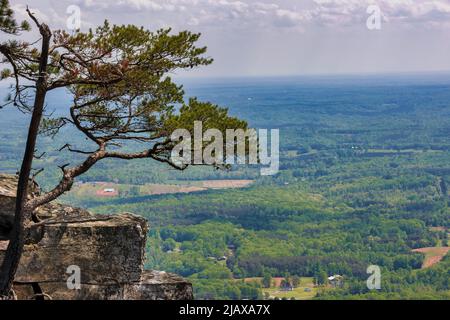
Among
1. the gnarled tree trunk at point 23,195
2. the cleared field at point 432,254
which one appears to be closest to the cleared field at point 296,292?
the cleared field at point 432,254

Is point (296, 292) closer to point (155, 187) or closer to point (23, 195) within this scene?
point (23, 195)

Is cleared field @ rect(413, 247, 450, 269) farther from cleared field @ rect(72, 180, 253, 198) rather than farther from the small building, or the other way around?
cleared field @ rect(72, 180, 253, 198)

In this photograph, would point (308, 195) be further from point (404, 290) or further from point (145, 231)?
point (145, 231)

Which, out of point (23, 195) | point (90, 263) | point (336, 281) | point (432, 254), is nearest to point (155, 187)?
point (432, 254)

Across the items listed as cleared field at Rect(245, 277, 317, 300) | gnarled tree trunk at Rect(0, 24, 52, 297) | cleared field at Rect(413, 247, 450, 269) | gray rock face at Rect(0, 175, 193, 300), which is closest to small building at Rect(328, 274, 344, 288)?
cleared field at Rect(245, 277, 317, 300)

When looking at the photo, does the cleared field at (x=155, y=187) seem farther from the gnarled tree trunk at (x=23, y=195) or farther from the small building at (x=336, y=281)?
the gnarled tree trunk at (x=23, y=195)
